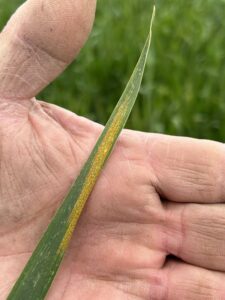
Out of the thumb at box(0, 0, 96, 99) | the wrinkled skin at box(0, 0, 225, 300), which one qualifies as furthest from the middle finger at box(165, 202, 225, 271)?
the thumb at box(0, 0, 96, 99)

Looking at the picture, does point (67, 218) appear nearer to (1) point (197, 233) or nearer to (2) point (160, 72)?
(1) point (197, 233)

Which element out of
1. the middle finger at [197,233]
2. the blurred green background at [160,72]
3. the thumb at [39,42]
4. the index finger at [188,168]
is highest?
the thumb at [39,42]

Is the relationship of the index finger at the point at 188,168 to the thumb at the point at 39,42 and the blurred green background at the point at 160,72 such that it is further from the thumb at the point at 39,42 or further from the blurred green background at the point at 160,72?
the blurred green background at the point at 160,72

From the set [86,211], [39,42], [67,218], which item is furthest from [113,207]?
[39,42]

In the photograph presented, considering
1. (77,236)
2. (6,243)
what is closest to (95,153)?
(77,236)

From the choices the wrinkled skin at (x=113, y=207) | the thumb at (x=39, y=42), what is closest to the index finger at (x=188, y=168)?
the wrinkled skin at (x=113, y=207)

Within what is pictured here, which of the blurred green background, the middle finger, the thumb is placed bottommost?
the blurred green background

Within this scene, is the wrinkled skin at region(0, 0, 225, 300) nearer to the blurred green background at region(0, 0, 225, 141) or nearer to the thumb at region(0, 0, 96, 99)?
the thumb at region(0, 0, 96, 99)
